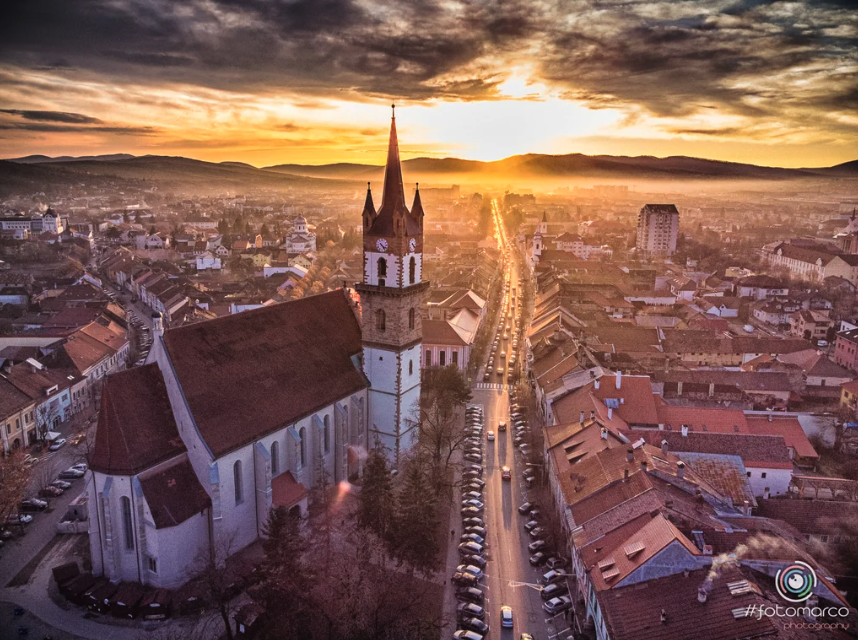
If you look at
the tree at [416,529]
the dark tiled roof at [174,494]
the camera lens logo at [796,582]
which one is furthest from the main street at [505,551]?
the dark tiled roof at [174,494]

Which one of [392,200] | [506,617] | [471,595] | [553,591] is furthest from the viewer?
[392,200]

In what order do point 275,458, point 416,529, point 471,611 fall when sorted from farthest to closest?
point 275,458 < point 416,529 < point 471,611

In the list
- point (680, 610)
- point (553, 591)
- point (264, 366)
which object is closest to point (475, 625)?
point (553, 591)

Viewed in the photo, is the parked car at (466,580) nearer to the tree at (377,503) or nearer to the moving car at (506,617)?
the moving car at (506,617)

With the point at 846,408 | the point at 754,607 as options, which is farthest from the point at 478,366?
the point at 754,607

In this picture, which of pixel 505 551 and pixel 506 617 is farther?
pixel 505 551

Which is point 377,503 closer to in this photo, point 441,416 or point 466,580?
point 466,580

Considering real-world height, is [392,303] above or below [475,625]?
above

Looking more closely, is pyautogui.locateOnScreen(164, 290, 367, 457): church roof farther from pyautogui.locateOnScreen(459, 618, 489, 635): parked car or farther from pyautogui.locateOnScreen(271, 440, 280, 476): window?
pyautogui.locateOnScreen(459, 618, 489, 635): parked car
